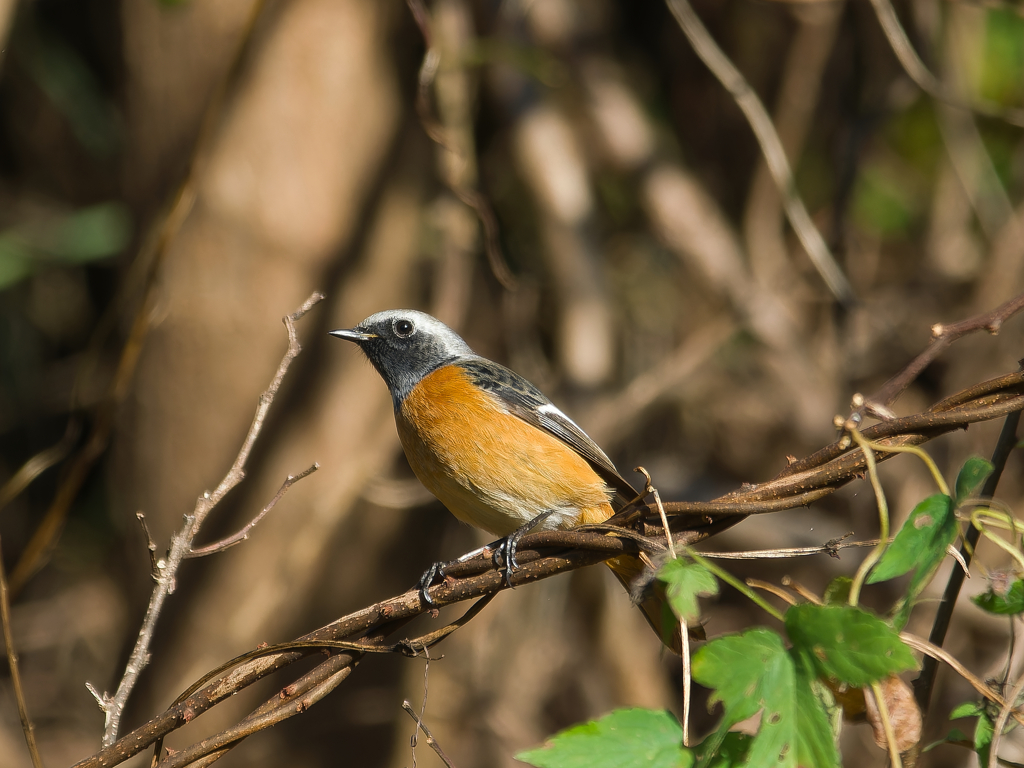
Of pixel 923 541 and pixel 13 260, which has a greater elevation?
pixel 923 541

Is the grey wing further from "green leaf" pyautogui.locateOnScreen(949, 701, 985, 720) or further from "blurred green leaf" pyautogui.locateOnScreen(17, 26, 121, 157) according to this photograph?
"blurred green leaf" pyautogui.locateOnScreen(17, 26, 121, 157)

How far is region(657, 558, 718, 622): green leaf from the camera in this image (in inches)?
64.1

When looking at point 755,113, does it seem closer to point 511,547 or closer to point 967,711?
point 511,547

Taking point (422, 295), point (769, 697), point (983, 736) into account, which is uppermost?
point (769, 697)

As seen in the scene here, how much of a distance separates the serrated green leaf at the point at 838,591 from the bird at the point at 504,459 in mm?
1100

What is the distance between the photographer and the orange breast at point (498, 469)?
11.3 feet

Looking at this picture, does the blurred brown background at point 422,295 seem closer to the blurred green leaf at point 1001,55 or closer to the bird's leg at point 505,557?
the blurred green leaf at point 1001,55

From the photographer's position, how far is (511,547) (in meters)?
2.54

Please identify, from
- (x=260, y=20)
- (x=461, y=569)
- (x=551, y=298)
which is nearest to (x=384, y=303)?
(x=551, y=298)

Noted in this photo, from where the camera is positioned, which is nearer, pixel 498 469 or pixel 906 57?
pixel 498 469

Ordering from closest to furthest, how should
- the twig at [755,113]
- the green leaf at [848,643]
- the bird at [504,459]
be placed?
the green leaf at [848,643] < the bird at [504,459] < the twig at [755,113]

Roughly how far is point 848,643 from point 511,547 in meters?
1.12

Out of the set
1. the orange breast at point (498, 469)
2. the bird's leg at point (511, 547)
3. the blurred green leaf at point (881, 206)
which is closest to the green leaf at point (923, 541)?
the bird's leg at point (511, 547)

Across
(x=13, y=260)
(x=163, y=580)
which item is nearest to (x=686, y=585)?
(x=163, y=580)
